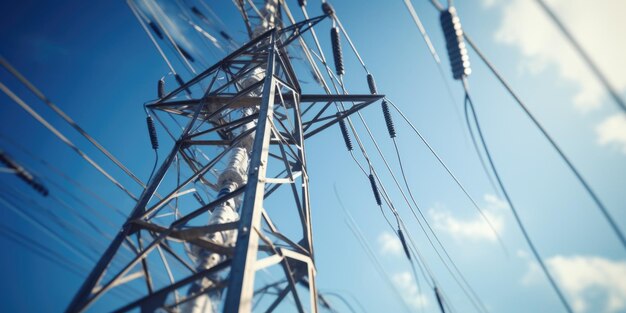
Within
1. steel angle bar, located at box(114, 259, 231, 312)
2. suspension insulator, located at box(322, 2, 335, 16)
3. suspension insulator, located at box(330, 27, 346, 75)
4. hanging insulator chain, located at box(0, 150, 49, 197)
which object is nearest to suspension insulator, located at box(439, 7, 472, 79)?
steel angle bar, located at box(114, 259, 231, 312)

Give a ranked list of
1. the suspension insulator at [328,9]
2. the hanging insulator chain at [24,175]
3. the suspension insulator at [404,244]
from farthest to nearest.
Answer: the suspension insulator at [404,244]
the suspension insulator at [328,9]
the hanging insulator chain at [24,175]

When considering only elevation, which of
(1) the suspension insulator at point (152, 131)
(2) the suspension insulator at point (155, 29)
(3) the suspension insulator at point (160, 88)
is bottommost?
(1) the suspension insulator at point (152, 131)

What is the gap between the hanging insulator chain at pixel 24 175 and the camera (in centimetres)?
285

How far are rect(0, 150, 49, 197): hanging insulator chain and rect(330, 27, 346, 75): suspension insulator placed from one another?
4.88 m

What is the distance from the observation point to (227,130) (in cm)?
760

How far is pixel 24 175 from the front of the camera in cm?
301

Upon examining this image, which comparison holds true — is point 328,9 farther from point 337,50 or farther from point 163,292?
point 163,292

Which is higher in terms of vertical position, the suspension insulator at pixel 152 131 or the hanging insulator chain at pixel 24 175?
the suspension insulator at pixel 152 131

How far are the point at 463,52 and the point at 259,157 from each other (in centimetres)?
250

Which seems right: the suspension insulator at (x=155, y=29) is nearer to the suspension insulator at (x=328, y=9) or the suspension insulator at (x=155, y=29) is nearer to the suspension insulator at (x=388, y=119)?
the suspension insulator at (x=328, y=9)

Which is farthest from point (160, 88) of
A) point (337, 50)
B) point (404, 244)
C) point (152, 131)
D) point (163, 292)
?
point (404, 244)

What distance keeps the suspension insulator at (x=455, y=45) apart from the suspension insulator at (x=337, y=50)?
11.4ft

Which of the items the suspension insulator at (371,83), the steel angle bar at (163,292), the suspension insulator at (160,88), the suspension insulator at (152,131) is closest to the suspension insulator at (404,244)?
the suspension insulator at (371,83)

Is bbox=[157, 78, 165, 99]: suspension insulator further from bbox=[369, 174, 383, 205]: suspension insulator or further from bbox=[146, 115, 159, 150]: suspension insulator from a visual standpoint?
bbox=[369, 174, 383, 205]: suspension insulator
